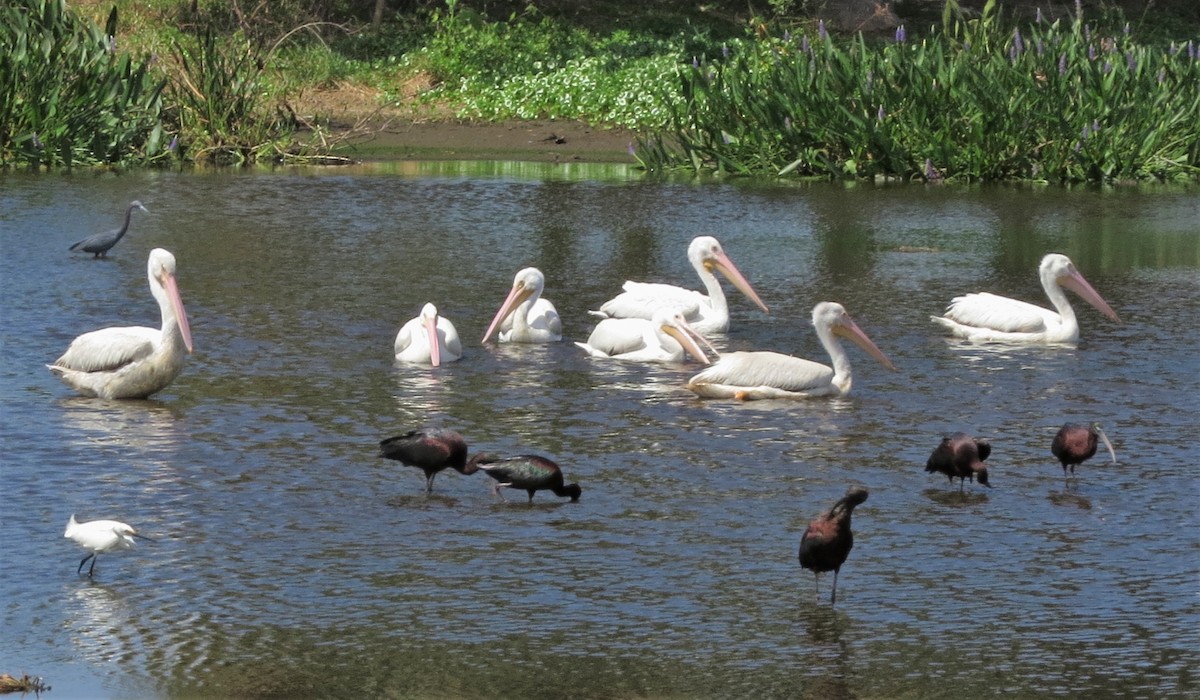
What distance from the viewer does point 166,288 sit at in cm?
939

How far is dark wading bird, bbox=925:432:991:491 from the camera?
24.1 feet

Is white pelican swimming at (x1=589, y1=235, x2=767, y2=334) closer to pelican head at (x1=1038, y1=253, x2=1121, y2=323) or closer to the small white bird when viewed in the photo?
pelican head at (x1=1038, y1=253, x2=1121, y2=323)

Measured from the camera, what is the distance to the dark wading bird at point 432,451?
290 inches

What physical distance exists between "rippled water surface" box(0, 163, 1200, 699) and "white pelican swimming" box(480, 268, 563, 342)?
0.13m

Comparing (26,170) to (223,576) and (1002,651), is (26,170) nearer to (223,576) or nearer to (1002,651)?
(223,576)

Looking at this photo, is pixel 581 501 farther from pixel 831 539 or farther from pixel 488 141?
pixel 488 141

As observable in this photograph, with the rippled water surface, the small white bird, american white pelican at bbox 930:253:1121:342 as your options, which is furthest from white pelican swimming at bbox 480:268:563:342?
the small white bird

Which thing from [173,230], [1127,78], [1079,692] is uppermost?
[1127,78]

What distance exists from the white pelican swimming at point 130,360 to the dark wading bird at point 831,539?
13.7 feet

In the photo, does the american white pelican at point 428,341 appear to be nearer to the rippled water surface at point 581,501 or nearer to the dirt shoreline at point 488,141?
the rippled water surface at point 581,501

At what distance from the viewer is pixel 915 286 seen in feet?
44.0

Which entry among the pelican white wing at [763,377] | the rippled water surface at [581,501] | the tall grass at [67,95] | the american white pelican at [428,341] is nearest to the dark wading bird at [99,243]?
the rippled water surface at [581,501]

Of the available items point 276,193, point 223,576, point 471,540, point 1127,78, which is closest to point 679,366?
point 471,540

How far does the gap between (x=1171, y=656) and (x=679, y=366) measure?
5241 mm
